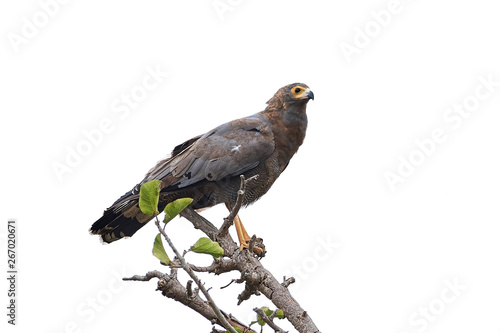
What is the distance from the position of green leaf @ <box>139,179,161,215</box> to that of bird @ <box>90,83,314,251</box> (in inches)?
89.6

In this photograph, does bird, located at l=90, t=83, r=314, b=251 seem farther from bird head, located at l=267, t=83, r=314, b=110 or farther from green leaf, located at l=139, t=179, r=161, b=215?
Answer: green leaf, located at l=139, t=179, r=161, b=215

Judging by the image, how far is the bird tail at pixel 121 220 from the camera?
709 centimetres

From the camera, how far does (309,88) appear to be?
7941mm

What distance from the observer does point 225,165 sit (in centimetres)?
741

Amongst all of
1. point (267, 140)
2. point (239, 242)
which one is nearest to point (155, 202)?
point (239, 242)

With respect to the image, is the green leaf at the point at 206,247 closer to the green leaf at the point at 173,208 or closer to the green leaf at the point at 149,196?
the green leaf at the point at 173,208

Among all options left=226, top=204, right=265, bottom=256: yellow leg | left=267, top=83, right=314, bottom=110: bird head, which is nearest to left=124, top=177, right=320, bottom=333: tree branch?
left=226, top=204, right=265, bottom=256: yellow leg

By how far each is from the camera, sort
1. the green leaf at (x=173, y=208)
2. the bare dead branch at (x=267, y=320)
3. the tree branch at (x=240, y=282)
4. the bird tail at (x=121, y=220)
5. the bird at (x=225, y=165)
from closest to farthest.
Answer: the green leaf at (x=173, y=208), the bare dead branch at (x=267, y=320), the tree branch at (x=240, y=282), the bird tail at (x=121, y=220), the bird at (x=225, y=165)

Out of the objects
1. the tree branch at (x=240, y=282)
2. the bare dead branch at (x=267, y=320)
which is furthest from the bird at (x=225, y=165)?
the bare dead branch at (x=267, y=320)

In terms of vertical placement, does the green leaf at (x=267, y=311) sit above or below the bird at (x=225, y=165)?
below

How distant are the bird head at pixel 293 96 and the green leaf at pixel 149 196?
349cm

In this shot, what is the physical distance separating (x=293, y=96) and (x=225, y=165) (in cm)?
125

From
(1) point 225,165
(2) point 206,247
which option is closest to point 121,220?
(1) point 225,165

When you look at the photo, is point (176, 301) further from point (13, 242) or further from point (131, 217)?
point (13, 242)
